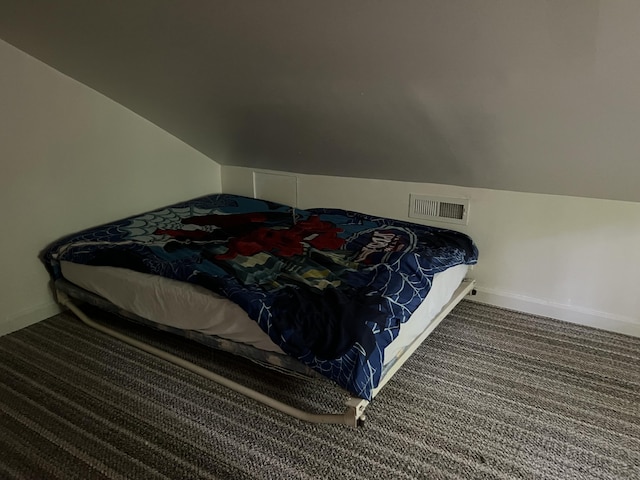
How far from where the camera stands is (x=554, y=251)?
2.49 m

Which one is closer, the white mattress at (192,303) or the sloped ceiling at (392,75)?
the sloped ceiling at (392,75)

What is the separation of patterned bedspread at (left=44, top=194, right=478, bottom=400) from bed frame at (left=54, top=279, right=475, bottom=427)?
0.08m

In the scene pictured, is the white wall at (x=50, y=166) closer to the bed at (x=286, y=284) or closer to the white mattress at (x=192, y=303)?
the bed at (x=286, y=284)

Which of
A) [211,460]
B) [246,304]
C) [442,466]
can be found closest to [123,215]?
[246,304]

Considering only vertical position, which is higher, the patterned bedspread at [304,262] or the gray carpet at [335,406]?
the patterned bedspread at [304,262]

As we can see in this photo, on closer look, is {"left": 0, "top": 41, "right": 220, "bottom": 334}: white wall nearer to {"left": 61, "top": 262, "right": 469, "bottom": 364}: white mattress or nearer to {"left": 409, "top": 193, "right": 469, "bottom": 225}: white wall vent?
{"left": 61, "top": 262, "right": 469, "bottom": 364}: white mattress

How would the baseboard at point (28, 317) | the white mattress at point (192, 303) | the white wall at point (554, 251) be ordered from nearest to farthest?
the white mattress at point (192, 303) < the white wall at point (554, 251) < the baseboard at point (28, 317)

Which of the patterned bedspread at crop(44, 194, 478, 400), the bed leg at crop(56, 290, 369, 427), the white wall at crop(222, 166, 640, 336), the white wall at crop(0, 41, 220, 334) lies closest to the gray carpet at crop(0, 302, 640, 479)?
the bed leg at crop(56, 290, 369, 427)

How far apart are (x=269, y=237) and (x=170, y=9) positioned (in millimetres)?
1210

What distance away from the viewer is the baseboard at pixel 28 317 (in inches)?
98.4

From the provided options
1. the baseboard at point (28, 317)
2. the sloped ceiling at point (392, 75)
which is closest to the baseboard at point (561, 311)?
the sloped ceiling at point (392, 75)

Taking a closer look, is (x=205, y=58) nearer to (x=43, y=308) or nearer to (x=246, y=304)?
(x=246, y=304)

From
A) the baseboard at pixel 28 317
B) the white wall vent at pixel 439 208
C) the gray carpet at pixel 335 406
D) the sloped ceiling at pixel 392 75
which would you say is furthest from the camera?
the white wall vent at pixel 439 208

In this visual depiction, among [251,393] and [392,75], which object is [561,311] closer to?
[392,75]
